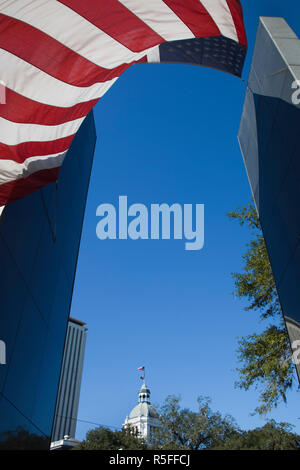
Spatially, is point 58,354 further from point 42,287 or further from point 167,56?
point 167,56

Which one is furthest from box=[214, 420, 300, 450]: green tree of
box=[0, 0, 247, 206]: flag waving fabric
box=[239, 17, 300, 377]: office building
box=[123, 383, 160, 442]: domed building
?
box=[123, 383, 160, 442]: domed building

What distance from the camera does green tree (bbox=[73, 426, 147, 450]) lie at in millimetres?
47425

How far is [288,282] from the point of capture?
9.25 meters

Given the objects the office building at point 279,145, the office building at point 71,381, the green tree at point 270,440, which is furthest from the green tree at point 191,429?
the office building at point 71,381

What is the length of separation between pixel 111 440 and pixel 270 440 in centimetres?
2621

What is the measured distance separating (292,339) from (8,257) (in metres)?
7.22

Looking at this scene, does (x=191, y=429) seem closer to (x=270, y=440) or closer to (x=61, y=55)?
(x=270, y=440)

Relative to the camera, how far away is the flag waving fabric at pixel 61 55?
365 cm

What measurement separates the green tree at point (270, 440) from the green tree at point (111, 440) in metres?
16.1

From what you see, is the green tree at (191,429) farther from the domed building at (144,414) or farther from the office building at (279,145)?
the domed building at (144,414)

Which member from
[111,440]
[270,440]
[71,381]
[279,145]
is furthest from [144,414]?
[279,145]

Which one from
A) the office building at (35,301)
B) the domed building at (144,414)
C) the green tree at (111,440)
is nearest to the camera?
the office building at (35,301)

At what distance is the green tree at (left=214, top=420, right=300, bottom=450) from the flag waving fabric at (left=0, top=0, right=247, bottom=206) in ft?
103

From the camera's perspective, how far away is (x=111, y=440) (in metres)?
48.6
